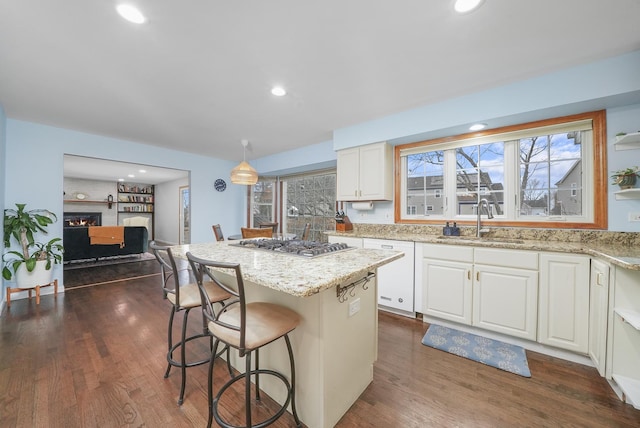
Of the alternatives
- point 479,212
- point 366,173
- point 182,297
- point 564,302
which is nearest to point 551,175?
point 479,212

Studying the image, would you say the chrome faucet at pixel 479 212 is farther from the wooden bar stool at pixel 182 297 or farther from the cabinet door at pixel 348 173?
the wooden bar stool at pixel 182 297

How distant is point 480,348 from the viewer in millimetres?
2135

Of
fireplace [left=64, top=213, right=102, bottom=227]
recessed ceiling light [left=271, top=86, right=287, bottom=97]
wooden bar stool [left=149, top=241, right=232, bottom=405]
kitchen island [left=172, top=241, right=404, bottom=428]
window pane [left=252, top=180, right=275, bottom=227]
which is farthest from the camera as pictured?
fireplace [left=64, top=213, right=102, bottom=227]

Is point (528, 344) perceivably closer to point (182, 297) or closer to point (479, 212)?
point (479, 212)

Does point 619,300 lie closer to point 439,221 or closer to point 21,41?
point 439,221

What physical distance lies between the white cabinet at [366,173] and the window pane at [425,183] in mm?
273

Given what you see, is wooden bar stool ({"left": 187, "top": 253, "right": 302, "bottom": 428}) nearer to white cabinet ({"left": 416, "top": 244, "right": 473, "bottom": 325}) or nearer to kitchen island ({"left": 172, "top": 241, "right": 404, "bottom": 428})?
kitchen island ({"left": 172, "top": 241, "right": 404, "bottom": 428})

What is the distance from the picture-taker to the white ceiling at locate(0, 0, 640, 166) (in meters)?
1.52

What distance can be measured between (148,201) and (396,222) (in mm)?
9677

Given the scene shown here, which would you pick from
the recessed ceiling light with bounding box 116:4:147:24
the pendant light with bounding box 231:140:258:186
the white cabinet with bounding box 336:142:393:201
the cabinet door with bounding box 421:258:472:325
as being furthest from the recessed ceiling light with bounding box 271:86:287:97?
the cabinet door with bounding box 421:258:472:325

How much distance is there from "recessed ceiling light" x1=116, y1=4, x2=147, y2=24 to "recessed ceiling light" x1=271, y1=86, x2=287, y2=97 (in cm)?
110

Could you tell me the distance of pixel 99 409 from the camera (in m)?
1.46

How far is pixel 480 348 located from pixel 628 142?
84.1 inches

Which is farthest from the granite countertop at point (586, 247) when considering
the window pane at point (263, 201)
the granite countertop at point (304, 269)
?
the window pane at point (263, 201)
